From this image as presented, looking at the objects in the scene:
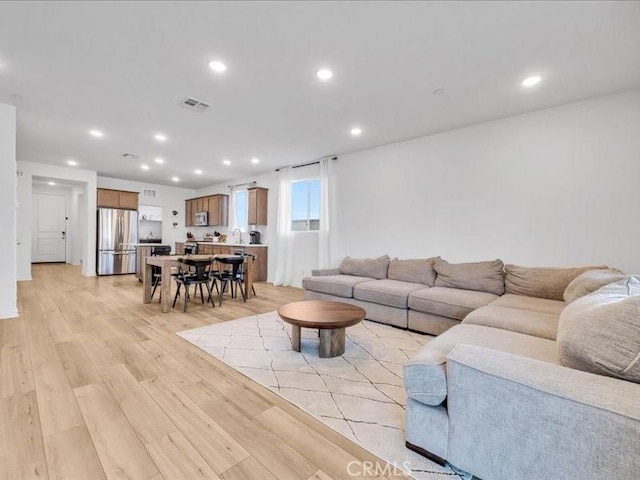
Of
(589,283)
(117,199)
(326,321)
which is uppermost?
(117,199)

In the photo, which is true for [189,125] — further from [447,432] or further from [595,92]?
[595,92]

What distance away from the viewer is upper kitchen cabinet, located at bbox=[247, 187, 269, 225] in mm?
6770

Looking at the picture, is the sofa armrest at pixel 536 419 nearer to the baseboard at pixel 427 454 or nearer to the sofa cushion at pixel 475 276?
the baseboard at pixel 427 454

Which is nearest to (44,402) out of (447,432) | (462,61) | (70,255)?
(447,432)

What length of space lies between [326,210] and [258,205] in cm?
209

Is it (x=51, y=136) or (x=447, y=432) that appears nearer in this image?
(x=447, y=432)

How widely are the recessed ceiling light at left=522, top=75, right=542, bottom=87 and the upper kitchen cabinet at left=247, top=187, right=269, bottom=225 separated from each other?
208 inches

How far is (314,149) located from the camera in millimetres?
5043

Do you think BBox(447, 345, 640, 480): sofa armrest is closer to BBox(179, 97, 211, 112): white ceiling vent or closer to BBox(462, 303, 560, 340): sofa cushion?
BBox(462, 303, 560, 340): sofa cushion

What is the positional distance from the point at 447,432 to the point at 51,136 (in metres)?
6.46

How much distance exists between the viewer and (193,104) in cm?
335

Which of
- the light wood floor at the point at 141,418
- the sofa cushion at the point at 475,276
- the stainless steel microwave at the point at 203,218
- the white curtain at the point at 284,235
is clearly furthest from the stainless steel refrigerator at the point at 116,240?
the sofa cushion at the point at 475,276

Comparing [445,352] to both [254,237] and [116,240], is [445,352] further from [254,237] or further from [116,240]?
[116,240]

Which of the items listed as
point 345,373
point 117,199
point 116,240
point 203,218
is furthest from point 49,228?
point 345,373
